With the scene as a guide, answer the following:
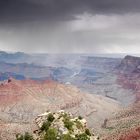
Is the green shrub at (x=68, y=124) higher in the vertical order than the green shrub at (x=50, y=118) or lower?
lower

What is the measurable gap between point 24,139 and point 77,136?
11195 mm

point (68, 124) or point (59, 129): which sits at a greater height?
point (68, 124)

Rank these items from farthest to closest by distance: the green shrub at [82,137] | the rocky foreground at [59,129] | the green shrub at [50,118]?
the green shrub at [50,118] → the green shrub at [82,137] → the rocky foreground at [59,129]

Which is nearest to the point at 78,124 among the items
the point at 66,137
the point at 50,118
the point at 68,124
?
the point at 68,124

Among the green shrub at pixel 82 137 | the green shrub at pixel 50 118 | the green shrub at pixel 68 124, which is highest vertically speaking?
the green shrub at pixel 50 118

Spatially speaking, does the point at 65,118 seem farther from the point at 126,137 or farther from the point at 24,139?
the point at 126,137

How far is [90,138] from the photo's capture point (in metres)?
84.9

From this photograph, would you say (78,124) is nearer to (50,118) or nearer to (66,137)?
(50,118)

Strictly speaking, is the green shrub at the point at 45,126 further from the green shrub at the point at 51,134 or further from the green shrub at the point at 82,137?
the green shrub at the point at 82,137

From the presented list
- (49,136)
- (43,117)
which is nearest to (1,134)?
(43,117)

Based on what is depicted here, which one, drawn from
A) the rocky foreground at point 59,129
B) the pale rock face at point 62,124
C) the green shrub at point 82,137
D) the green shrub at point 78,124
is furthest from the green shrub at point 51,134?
the green shrub at point 78,124

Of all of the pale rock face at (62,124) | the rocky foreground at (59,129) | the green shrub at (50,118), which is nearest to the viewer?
the rocky foreground at (59,129)

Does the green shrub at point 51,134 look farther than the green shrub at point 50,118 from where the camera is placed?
No

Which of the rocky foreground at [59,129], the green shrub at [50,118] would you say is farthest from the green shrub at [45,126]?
the green shrub at [50,118]
